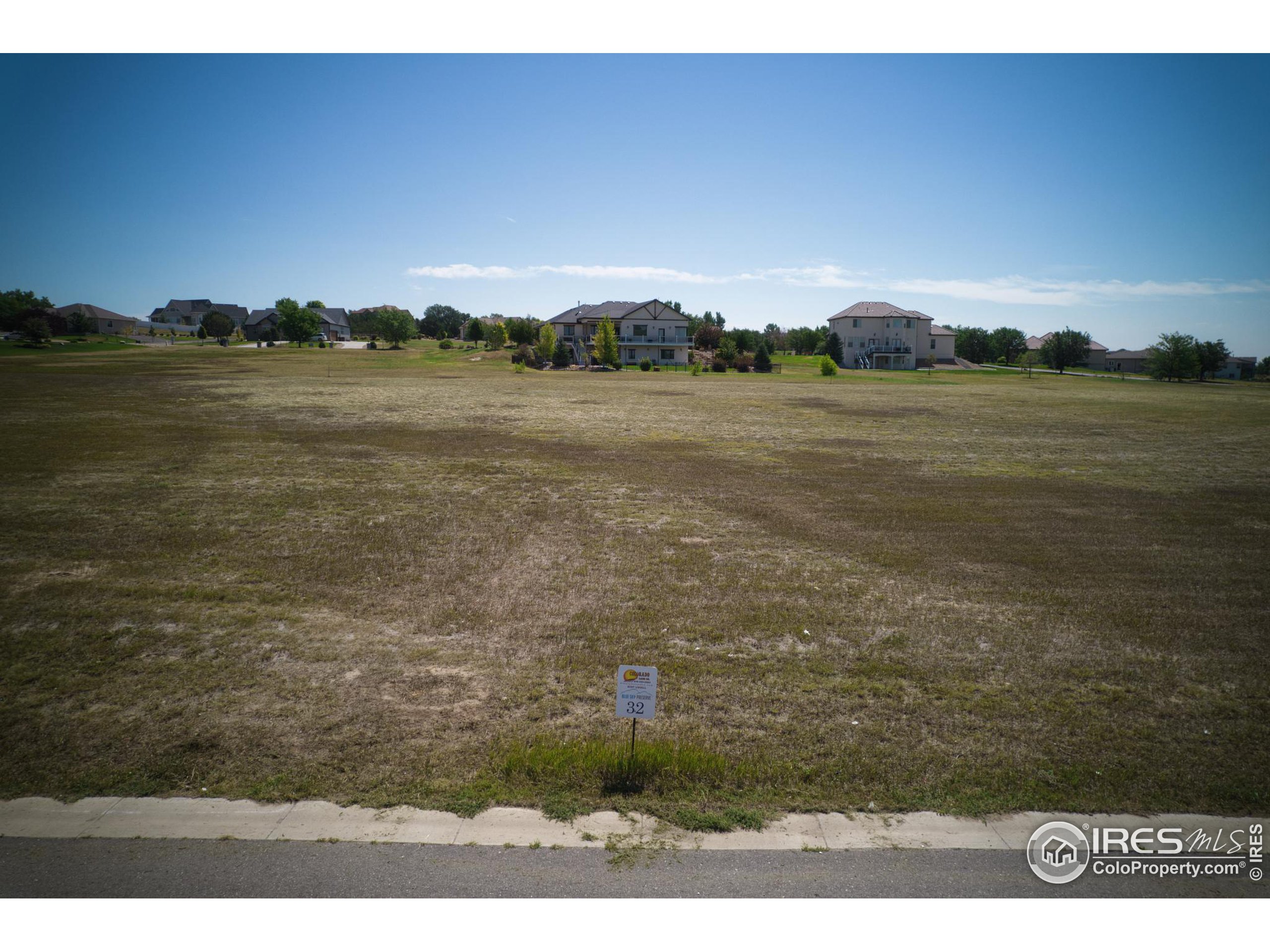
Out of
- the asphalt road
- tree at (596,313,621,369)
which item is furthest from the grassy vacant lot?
tree at (596,313,621,369)

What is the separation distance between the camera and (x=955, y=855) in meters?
4.84

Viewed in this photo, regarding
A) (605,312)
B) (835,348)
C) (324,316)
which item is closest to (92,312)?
(324,316)

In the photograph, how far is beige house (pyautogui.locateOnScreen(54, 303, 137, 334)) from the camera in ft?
278

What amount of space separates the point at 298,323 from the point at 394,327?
13853 millimetres

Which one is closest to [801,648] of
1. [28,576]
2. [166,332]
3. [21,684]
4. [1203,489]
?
[21,684]

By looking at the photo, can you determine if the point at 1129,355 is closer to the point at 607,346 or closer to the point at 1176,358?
the point at 1176,358

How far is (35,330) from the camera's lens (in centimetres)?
4531

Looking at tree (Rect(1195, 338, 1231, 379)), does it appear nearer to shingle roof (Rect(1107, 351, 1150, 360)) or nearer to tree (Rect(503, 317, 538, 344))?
shingle roof (Rect(1107, 351, 1150, 360))

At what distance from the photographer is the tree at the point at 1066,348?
9212 cm

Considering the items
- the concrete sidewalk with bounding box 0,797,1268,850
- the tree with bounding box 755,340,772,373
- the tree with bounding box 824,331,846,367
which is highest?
the tree with bounding box 824,331,846,367

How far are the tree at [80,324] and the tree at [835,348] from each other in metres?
90.8

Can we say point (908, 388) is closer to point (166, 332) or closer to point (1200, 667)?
point (1200, 667)

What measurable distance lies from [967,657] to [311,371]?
60873 millimetres

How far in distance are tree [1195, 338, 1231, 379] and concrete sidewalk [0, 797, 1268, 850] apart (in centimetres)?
9929
